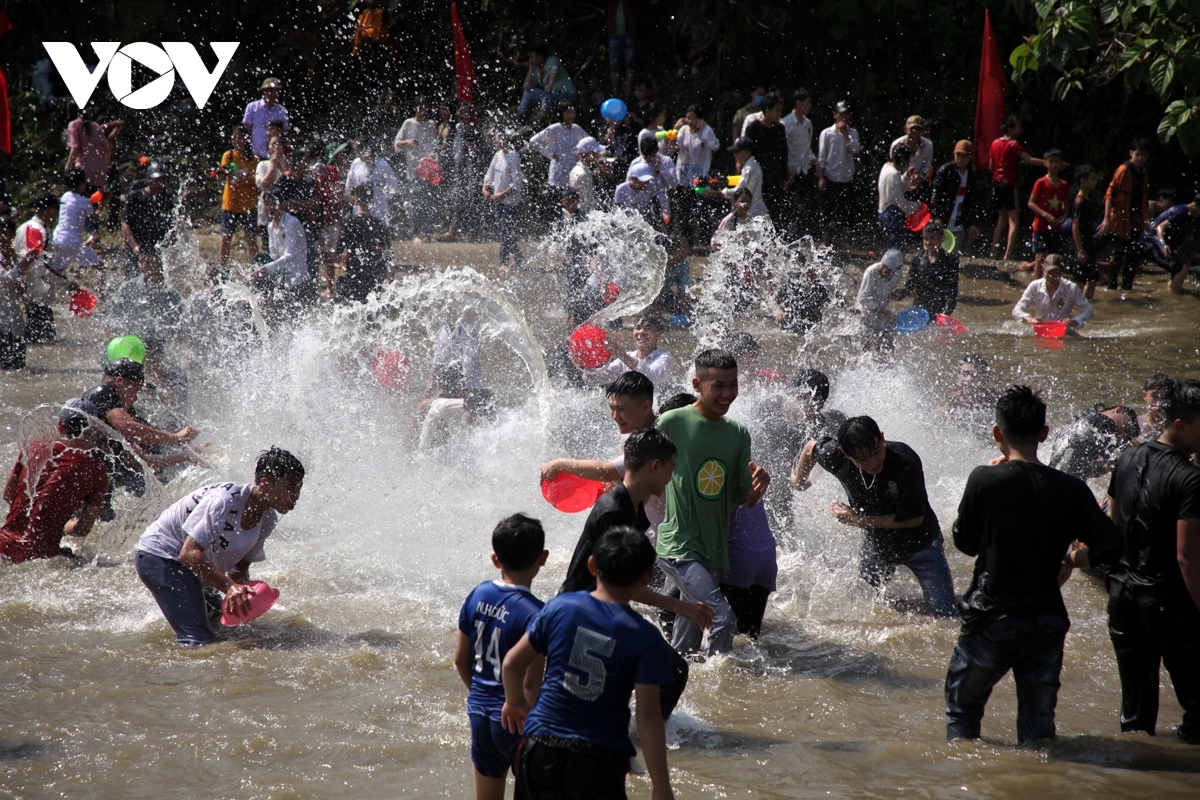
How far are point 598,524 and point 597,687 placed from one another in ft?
3.67

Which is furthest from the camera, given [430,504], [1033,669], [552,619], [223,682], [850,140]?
[850,140]

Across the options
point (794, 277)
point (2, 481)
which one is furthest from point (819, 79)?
point (2, 481)

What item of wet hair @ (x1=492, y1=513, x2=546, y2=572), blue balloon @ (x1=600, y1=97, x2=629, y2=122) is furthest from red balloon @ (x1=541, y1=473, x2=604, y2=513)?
blue balloon @ (x1=600, y1=97, x2=629, y2=122)

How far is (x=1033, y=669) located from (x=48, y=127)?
17306 millimetres

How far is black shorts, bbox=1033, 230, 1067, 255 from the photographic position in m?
13.9

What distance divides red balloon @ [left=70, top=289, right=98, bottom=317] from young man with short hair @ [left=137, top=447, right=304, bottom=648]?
25.0ft

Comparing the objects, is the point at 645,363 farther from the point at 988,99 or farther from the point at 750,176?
the point at 988,99

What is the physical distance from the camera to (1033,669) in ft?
14.1

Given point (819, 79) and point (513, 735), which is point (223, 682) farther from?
point (819, 79)

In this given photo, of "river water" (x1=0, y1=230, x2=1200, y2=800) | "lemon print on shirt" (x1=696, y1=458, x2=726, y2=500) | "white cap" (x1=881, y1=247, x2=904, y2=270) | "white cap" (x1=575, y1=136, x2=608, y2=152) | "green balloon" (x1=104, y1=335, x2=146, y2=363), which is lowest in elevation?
"river water" (x1=0, y1=230, x2=1200, y2=800)

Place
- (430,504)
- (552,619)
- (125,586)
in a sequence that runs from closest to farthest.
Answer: (552,619)
(125,586)
(430,504)

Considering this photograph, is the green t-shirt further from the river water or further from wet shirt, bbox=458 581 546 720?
wet shirt, bbox=458 581 546 720

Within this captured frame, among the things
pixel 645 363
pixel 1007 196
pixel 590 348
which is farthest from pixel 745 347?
pixel 1007 196

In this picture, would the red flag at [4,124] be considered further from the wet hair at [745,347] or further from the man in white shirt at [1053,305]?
the man in white shirt at [1053,305]
